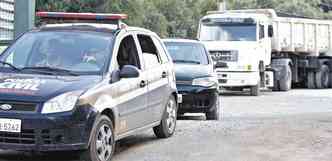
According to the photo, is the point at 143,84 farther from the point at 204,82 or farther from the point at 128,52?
the point at 204,82

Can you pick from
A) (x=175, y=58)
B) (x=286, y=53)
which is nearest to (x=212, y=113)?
(x=175, y=58)

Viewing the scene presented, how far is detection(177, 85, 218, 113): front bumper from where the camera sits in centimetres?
1384

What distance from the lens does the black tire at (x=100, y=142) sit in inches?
305

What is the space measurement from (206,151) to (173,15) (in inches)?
1183

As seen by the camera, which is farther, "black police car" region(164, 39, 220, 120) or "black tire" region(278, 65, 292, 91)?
"black tire" region(278, 65, 292, 91)

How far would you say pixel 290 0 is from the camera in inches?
2149

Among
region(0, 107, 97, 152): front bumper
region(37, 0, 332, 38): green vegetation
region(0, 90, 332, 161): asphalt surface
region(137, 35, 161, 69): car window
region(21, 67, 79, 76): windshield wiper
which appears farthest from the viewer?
region(37, 0, 332, 38): green vegetation

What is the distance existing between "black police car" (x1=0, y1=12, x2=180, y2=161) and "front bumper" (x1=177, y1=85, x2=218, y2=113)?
3.06 meters

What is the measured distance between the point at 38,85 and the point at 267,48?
19.9 meters

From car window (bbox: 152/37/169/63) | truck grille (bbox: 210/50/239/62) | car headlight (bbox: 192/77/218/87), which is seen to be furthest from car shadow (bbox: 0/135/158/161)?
truck grille (bbox: 210/50/239/62)

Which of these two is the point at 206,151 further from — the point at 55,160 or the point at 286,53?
the point at 286,53

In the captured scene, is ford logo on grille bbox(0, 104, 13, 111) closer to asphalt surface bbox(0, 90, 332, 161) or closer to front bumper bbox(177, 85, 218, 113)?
asphalt surface bbox(0, 90, 332, 161)

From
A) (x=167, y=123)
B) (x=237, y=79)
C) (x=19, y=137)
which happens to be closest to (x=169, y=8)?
(x=237, y=79)

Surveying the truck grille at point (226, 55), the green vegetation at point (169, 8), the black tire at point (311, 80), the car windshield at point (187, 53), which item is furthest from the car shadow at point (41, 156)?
the black tire at point (311, 80)
